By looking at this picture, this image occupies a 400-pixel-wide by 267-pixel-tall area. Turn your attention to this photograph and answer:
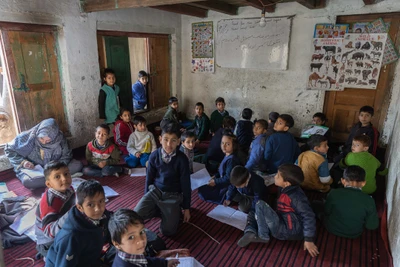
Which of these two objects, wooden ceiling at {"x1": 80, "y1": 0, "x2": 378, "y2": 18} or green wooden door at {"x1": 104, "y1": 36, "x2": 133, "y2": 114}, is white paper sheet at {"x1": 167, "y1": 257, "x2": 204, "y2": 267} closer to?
wooden ceiling at {"x1": 80, "y1": 0, "x2": 378, "y2": 18}

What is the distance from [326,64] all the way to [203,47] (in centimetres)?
224

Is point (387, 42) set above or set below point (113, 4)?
below

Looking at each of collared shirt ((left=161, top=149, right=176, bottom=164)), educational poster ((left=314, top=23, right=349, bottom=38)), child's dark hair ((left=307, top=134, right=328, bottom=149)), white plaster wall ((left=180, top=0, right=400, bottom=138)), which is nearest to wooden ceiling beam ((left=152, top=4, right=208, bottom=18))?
white plaster wall ((left=180, top=0, right=400, bottom=138))

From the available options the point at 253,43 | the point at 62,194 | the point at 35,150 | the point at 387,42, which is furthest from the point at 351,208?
the point at 253,43

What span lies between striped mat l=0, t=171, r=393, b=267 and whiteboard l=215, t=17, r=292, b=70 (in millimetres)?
3055

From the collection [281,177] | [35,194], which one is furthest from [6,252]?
[281,177]

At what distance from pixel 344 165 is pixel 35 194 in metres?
3.26

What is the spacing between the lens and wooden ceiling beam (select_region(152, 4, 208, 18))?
4.08 m

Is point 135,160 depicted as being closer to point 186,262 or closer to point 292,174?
point 186,262

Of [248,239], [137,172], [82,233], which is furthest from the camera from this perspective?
[137,172]

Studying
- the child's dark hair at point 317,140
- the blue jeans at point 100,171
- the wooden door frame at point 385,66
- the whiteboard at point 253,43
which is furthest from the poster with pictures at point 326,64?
the blue jeans at point 100,171

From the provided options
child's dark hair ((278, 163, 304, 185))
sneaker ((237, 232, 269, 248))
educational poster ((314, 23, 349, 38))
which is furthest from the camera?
educational poster ((314, 23, 349, 38))

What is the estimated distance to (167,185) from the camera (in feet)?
7.41

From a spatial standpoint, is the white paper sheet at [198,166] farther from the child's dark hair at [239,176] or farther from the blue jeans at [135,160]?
the child's dark hair at [239,176]
